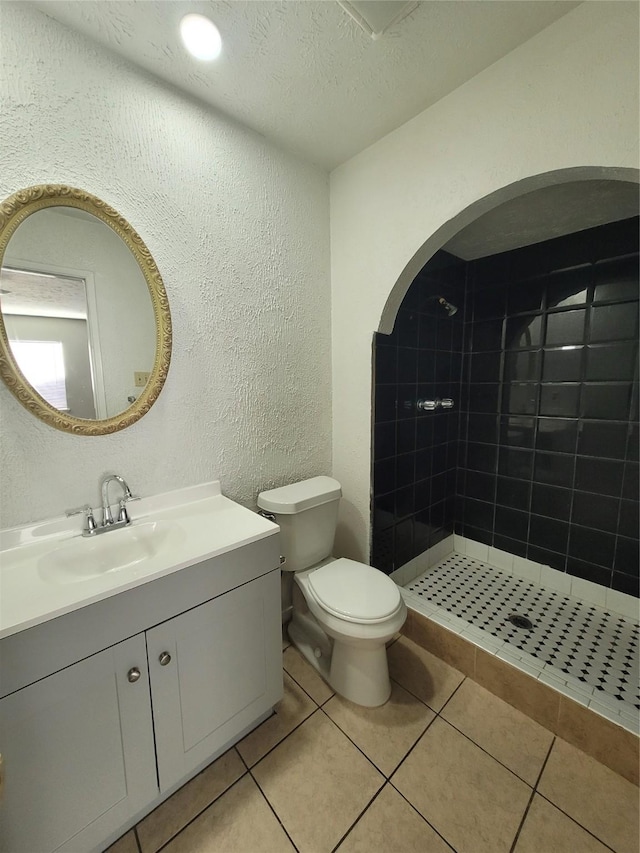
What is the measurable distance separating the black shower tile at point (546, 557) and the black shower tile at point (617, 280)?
1.43m

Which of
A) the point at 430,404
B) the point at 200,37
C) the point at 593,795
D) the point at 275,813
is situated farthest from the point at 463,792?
the point at 200,37

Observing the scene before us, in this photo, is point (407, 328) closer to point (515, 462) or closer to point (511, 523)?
point (515, 462)

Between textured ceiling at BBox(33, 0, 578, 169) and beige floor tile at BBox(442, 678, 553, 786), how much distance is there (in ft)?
7.70

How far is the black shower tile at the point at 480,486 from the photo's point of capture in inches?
86.2

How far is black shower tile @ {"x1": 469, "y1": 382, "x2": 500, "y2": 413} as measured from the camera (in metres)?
2.14

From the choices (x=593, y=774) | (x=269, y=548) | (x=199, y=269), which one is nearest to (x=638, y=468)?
(x=593, y=774)

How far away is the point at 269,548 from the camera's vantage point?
3.69ft

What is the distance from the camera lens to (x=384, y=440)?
5.74 feet

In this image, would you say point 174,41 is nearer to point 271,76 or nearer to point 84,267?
point 271,76

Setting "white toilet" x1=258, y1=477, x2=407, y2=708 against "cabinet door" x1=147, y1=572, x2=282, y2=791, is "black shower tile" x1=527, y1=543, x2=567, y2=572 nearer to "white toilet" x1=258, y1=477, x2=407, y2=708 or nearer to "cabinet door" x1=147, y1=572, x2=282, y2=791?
"white toilet" x1=258, y1=477, x2=407, y2=708

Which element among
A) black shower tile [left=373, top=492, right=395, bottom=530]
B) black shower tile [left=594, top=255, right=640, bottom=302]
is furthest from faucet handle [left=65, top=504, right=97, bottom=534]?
black shower tile [left=594, top=255, right=640, bottom=302]

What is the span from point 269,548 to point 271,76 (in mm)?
1640

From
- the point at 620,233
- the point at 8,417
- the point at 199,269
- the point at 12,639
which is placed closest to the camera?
the point at 12,639

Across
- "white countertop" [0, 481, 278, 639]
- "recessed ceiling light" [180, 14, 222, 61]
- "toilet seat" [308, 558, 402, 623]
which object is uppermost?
"recessed ceiling light" [180, 14, 222, 61]
